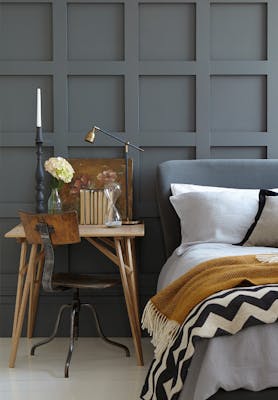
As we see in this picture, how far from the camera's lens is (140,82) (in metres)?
4.52

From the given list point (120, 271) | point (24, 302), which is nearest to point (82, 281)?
point (120, 271)

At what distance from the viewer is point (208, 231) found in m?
4.03

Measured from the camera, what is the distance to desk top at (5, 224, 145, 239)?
387cm

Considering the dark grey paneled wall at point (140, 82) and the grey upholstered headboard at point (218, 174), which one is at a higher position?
the dark grey paneled wall at point (140, 82)

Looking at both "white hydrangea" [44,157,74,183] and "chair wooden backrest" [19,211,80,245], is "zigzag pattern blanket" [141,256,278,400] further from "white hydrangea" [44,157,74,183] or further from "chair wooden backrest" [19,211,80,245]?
"white hydrangea" [44,157,74,183]

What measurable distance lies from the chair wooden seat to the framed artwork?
0.49 meters

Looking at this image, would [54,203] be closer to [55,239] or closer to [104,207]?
[104,207]

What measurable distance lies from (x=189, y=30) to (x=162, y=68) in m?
0.29

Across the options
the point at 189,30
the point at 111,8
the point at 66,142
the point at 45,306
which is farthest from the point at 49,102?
the point at 45,306

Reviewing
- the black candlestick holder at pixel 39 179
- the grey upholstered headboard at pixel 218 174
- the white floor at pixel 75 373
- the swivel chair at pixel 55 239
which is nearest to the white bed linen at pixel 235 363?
the white floor at pixel 75 373

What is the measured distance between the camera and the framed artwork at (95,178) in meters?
4.48

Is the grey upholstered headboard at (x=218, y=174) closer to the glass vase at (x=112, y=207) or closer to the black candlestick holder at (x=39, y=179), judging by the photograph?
the glass vase at (x=112, y=207)

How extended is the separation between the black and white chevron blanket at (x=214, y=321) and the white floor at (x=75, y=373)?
852 millimetres

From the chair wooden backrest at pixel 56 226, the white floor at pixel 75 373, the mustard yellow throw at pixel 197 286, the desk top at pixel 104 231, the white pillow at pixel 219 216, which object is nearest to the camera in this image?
the mustard yellow throw at pixel 197 286
